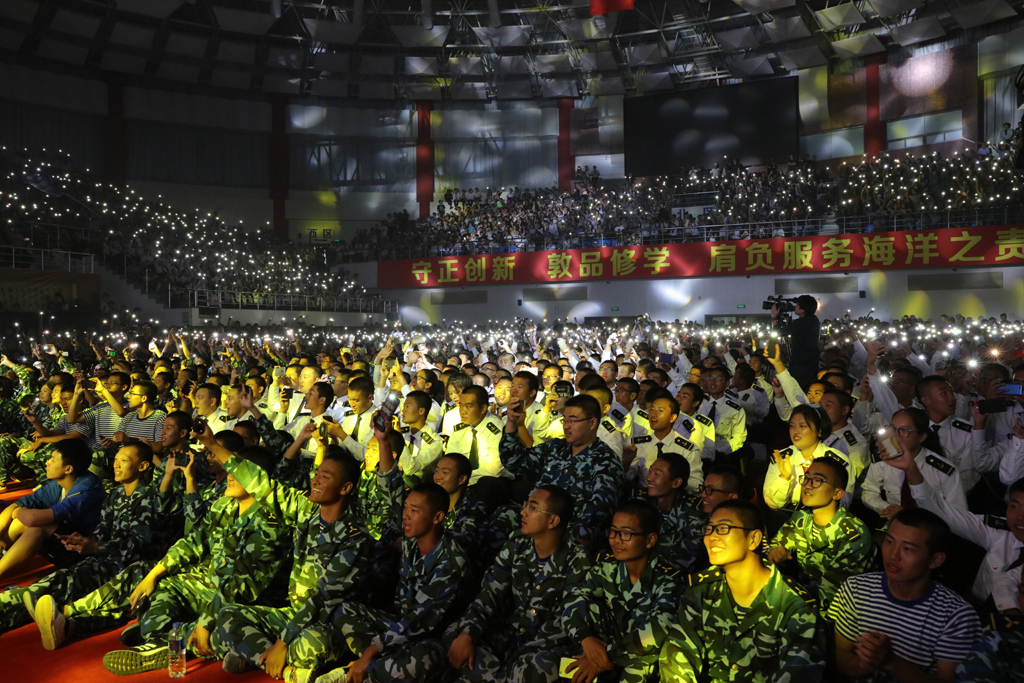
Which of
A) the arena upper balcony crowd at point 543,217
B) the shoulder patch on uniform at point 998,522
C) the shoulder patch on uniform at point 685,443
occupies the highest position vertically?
the arena upper balcony crowd at point 543,217

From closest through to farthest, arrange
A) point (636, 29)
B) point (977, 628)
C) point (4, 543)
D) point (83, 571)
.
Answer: point (977, 628) < point (83, 571) < point (4, 543) < point (636, 29)

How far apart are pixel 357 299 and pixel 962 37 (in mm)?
19018

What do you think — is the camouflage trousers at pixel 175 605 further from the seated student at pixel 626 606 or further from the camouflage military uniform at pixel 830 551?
the camouflage military uniform at pixel 830 551

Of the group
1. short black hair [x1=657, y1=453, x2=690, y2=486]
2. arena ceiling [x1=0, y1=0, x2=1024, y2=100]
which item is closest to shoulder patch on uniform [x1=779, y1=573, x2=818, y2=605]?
short black hair [x1=657, y1=453, x2=690, y2=486]

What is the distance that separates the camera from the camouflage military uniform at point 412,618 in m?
3.34

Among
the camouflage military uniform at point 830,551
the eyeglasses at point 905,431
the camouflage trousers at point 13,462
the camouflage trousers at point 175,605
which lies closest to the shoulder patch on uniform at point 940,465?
the eyeglasses at point 905,431

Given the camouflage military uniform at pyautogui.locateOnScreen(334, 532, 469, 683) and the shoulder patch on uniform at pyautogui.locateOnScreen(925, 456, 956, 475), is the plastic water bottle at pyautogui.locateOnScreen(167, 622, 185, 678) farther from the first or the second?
the shoulder patch on uniform at pyautogui.locateOnScreen(925, 456, 956, 475)

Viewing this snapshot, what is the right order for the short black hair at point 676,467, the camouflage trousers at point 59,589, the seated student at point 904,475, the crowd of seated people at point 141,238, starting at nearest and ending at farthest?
the seated student at point 904,475 → the short black hair at point 676,467 → the camouflage trousers at point 59,589 → the crowd of seated people at point 141,238

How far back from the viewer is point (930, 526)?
261 cm

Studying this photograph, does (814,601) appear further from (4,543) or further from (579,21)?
(579,21)

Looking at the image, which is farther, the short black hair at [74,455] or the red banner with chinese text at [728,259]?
the red banner with chinese text at [728,259]

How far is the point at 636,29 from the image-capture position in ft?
77.5

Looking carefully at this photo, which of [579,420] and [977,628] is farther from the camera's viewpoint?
[579,420]

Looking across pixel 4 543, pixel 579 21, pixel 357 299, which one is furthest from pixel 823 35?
pixel 4 543
